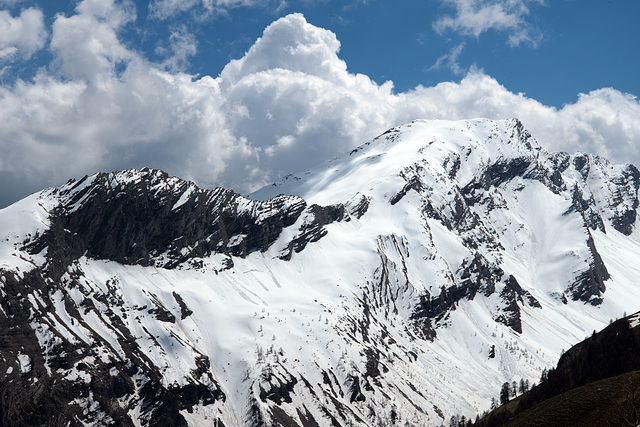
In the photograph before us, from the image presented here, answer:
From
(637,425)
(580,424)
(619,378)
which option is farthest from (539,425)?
(637,425)

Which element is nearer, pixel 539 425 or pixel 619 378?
pixel 539 425

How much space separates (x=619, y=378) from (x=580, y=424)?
27310 millimetres

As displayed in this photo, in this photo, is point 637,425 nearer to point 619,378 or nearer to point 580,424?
point 580,424

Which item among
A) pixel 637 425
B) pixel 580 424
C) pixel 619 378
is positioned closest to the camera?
pixel 637 425

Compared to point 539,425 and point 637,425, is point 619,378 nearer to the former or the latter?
point 539,425

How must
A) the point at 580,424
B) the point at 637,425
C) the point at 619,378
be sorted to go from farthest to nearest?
the point at 619,378
the point at 580,424
the point at 637,425

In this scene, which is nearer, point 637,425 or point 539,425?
point 637,425

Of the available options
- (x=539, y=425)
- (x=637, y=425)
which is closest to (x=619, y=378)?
(x=539, y=425)

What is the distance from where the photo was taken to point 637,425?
8169cm

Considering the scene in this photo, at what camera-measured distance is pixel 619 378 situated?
150m

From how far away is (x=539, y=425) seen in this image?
134750 mm

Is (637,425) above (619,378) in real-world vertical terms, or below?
below

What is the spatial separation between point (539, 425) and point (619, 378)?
2703 cm

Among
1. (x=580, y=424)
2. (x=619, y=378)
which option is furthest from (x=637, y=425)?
(x=619, y=378)
